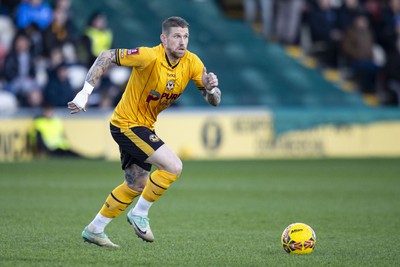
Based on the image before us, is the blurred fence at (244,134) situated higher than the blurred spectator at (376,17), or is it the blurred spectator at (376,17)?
the blurred spectator at (376,17)

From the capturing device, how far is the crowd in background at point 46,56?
2041 cm

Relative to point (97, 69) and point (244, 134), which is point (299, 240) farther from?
point (244, 134)

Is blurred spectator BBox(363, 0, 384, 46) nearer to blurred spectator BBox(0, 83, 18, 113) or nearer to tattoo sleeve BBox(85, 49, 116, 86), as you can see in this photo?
blurred spectator BBox(0, 83, 18, 113)

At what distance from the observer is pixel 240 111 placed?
21516mm

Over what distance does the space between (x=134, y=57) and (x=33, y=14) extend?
13.8 metres

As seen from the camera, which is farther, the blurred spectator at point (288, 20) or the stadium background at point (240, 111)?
the blurred spectator at point (288, 20)

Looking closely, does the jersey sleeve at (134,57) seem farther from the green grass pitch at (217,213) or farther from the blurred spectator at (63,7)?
the blurred spectator at (63,7)

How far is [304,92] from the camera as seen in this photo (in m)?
24.9

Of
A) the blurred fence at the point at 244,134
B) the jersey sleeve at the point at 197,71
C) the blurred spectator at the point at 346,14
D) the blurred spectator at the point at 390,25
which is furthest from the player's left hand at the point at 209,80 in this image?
the blurred spectator at the point at 390,25

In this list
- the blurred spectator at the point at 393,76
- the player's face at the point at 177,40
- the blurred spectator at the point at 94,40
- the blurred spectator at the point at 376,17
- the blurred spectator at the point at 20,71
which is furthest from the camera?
the blurred spectator at the point at 376,17

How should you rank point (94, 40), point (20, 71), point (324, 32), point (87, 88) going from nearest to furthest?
point (87, 88), point (20, 71), point (94, 40), point (324, 32)

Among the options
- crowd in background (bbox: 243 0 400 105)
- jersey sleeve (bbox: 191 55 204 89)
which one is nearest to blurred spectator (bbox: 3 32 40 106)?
crowd in background (bbox: 243 0 400 105)

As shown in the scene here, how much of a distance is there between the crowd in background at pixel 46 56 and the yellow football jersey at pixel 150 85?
1171 centimetres

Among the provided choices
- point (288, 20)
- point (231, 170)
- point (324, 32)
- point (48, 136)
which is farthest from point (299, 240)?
point (288, 20)
